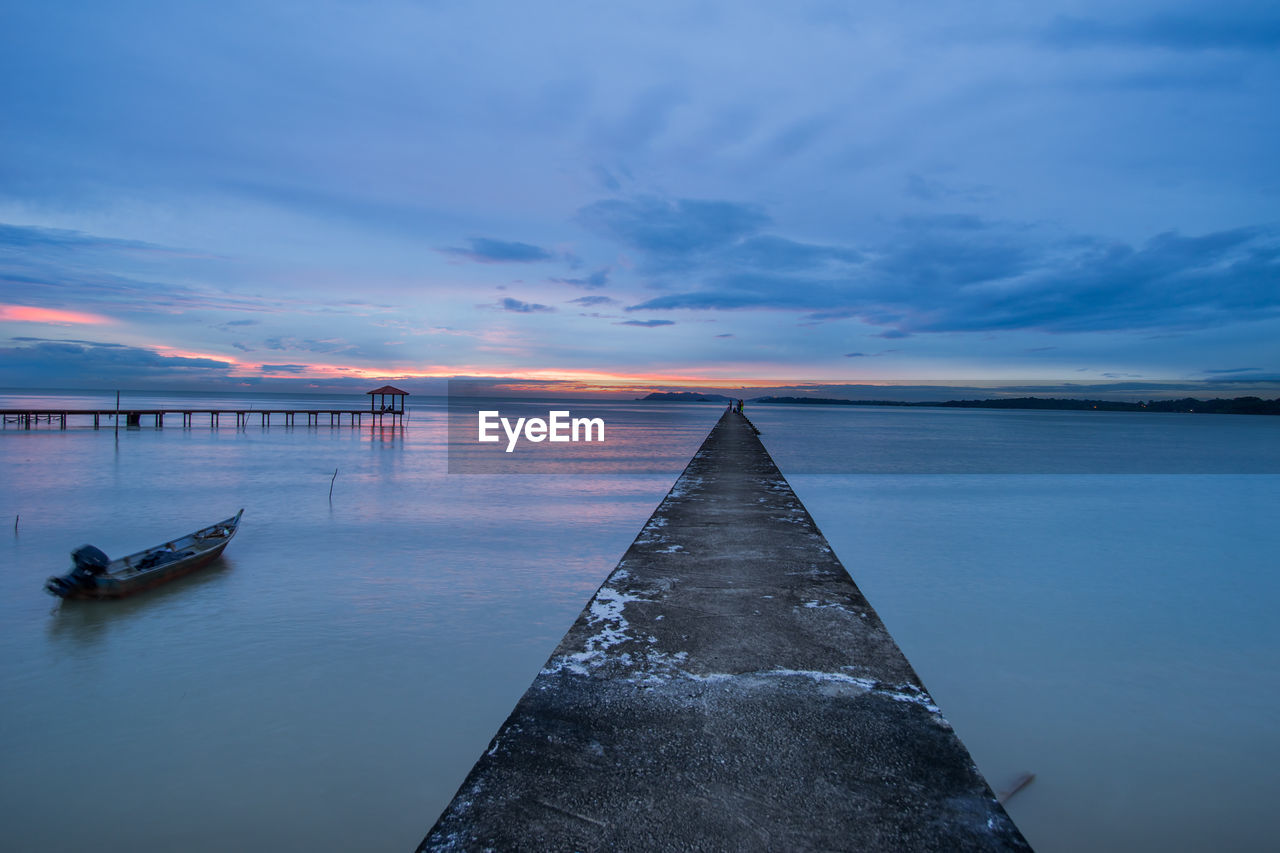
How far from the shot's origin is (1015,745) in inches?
174

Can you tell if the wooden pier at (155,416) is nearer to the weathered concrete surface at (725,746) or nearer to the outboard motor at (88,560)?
the outboard motor at (88,560)

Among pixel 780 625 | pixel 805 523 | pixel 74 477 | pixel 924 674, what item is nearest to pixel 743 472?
pixel 805 523

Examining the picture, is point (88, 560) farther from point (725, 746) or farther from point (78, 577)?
point (725, 746)

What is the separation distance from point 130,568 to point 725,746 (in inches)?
315

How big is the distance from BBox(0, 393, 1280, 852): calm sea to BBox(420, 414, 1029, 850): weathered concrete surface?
1583mm

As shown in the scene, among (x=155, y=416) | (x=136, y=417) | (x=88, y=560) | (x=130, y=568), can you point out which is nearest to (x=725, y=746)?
(x=88, y=560)

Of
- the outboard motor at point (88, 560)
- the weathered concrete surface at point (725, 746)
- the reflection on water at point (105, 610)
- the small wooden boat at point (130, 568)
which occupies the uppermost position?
the weathered concrete surface at point (725, 746)

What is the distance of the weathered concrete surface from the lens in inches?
73.8

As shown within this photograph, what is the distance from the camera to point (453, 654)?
5828mm

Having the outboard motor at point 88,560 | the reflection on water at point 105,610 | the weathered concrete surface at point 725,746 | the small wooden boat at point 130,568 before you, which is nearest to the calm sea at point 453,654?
the reflection on water at point 105,610

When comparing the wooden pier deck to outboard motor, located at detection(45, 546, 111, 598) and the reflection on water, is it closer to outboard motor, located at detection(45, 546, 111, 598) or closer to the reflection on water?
the reflection on water

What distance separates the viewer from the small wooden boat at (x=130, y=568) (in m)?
7.04

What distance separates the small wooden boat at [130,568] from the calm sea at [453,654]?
21cm

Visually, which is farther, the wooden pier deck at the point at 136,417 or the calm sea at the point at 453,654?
the wooden pier deck at the point at 136,417
